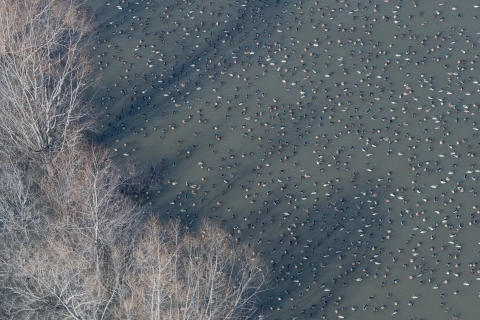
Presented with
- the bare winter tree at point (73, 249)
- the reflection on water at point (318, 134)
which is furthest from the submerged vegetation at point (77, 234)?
the reflection on water at point (318, 134)

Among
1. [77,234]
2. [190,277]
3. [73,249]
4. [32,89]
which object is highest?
[32,89]

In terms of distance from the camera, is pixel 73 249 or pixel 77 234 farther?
pixel 77 234

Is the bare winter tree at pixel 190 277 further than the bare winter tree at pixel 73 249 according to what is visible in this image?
No

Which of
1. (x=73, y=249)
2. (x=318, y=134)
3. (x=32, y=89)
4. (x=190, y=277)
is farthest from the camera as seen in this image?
(x=318, y=134)

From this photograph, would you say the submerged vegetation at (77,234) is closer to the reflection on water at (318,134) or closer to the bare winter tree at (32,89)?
the bare winter tree at (32,89)

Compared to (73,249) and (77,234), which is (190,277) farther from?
(77,234)

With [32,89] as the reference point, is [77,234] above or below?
below

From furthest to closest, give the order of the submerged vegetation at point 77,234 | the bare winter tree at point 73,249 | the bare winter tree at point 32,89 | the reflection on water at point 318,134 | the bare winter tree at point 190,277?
the bare winter tree at point 32,89 < the reflection on water at point 318,134 < the bare winter tree at point 73,249 < the submerged vegetation at point 77,234 < the bare winter tree at point 190,277

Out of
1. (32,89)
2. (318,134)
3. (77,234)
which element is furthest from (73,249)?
(318,134)
